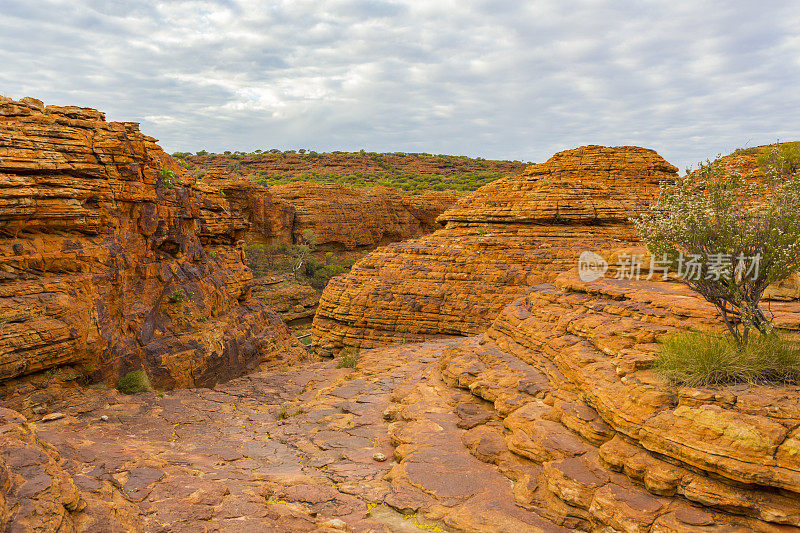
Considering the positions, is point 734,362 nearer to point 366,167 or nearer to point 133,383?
point 133,383

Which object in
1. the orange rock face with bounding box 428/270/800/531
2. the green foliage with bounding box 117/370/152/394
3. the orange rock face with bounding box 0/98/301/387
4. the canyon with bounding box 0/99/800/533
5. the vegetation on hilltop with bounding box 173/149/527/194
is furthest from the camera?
the vegetation on hilltop with bounding box 173/149/527/194

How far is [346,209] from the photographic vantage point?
4372cm

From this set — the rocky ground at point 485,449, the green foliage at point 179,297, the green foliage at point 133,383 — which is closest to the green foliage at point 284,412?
the rocky ground at point 485,449

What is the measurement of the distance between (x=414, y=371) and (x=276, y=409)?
3.76 metres

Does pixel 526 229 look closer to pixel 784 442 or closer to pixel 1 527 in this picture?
pixel 784 442

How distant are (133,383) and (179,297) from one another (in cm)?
300

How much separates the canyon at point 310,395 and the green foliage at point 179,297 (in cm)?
4

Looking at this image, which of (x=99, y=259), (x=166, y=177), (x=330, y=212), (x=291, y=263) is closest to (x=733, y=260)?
(x=99, y=259)

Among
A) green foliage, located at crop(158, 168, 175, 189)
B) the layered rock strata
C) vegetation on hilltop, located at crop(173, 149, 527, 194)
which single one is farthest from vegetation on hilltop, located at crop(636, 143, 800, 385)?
vegetation on hilltop, located at crop(173, 149, 527, 194)

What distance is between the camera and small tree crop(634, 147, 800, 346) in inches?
217

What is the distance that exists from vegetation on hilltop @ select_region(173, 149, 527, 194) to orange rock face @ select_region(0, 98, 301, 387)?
159 ft

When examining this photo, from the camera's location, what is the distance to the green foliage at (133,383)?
9973mm

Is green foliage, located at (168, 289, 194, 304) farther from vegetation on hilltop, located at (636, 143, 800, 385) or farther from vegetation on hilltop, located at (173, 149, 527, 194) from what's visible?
vegetation on hilltop, located at (173, 149, 527, 194)

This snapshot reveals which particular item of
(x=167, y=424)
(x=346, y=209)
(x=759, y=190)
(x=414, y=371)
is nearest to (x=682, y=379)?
(x=759, y=190)
